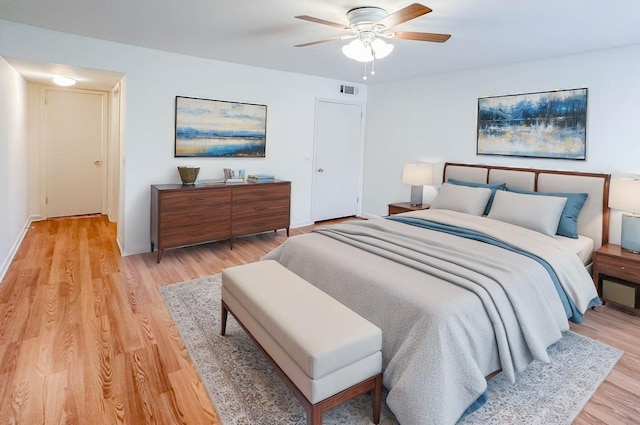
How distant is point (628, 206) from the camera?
3238 mm

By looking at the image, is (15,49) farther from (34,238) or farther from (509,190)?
(509,190)

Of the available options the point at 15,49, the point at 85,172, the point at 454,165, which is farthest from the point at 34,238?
the point at 454,165

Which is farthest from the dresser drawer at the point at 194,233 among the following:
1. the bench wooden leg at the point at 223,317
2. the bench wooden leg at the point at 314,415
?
the bench wooden leg at the point at 314,415

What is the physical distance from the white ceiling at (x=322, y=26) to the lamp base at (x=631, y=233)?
1.58 meters

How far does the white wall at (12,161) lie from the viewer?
3621mm

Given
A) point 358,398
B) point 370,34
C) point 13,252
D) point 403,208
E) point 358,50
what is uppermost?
point 370,34

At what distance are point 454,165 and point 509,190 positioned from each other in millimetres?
975

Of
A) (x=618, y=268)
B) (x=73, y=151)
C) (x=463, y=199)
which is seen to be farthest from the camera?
(x=73, y=151)

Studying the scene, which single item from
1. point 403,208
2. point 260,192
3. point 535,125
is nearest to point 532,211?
point 535,125

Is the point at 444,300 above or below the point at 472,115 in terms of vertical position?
below

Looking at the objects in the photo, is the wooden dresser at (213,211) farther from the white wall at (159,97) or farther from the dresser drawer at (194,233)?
the white wall at (159,97)

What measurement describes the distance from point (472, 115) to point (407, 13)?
9.46 ft

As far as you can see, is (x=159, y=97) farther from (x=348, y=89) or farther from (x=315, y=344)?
(x=315, y=344)

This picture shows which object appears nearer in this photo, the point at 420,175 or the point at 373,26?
the point at 373,26
